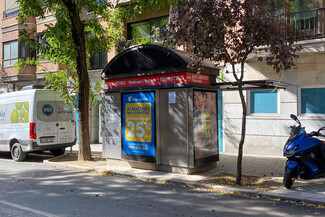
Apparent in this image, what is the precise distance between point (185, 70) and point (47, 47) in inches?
198

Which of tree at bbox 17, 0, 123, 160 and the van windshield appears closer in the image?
tree at bbox 17, 0, 123, 160

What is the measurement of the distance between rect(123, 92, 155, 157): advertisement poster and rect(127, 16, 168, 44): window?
6658 millimetres

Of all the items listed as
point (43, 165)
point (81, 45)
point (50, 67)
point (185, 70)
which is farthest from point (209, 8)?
point (50, 67)

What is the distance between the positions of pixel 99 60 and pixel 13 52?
24.9 feet

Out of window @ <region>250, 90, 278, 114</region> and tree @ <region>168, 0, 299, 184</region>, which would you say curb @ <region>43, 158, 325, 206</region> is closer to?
tree @ <region>168, 0, 299, 184</region>

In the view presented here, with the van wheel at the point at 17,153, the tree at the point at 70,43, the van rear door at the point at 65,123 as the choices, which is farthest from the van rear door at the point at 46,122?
the van wheel at the point at 17,153

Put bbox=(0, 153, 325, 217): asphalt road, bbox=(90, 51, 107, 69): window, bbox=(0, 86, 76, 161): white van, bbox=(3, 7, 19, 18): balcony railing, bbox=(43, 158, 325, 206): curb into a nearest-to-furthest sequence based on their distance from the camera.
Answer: bbox=(0, 153, 325, 217): asphalt road → bbox=(43, 158, 325, 206): curb → bbox=(0, 86, 76, 161): white van → bbox=(90, 51, 107, 69): window → bbox=(3, 7, 19, 18): balcony railing

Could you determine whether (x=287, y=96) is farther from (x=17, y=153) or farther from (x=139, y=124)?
(x=17, y=153)

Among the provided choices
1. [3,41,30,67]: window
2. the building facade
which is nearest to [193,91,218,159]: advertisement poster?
the building facade

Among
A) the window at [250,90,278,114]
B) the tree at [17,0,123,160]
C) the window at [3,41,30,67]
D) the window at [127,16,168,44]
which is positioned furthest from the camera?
the window at [3,41,30,67]

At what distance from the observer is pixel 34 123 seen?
1131 centimetres

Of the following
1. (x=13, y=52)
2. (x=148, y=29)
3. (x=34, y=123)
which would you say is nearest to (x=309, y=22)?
(x=148, y=29)

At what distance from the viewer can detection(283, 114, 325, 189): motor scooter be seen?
6508 mm

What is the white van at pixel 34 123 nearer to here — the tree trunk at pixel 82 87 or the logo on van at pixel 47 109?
the logo on van at pixel 47 109
